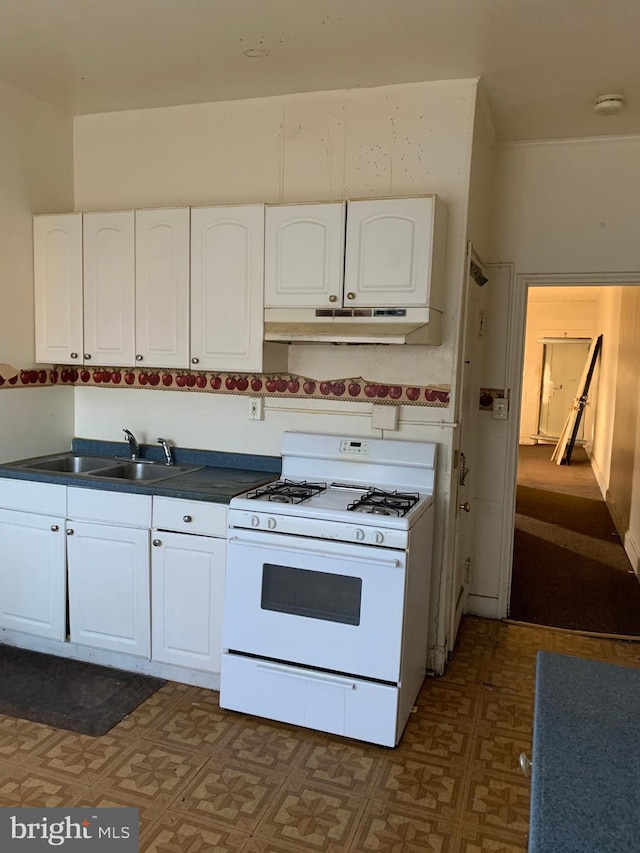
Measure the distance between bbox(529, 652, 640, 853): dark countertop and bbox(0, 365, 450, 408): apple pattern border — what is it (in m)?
1.80

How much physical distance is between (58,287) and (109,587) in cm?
150

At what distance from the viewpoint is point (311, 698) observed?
102 inches

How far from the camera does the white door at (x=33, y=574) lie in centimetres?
305

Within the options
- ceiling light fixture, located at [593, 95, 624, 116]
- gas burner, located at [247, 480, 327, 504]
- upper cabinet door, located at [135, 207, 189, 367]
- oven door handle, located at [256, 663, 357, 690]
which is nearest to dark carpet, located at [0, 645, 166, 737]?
oven door handle, located at [256, 663, 357, 690]

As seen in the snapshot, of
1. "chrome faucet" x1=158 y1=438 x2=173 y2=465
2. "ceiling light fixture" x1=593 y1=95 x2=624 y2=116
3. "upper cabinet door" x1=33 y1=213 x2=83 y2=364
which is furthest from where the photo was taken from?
"chrome faucet" x1=158 y1=438 x2=173 y2=465

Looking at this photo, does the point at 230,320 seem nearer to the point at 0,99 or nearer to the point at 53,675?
the point at 0,99

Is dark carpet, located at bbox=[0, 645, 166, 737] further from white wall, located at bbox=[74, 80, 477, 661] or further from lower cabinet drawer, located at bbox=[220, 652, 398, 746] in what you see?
white wall, located at bbox=[74, 80, 477, 661]

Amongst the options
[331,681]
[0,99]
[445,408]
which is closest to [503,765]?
[331,681]

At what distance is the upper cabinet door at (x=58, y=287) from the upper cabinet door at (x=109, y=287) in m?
0.06

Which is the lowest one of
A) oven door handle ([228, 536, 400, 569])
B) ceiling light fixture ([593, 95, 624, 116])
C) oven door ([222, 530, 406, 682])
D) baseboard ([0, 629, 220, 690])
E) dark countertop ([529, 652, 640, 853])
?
baseboard ([0, 629, 220, 690])

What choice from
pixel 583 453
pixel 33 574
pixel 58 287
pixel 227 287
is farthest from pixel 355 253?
pixel 583 453

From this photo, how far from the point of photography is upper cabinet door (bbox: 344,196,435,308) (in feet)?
8.86

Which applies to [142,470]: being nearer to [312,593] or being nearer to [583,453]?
[312,593]

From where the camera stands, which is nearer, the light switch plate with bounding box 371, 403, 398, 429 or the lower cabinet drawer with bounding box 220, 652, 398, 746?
the lower cabinet drawer with bounding box 220, 652, 398, 746
